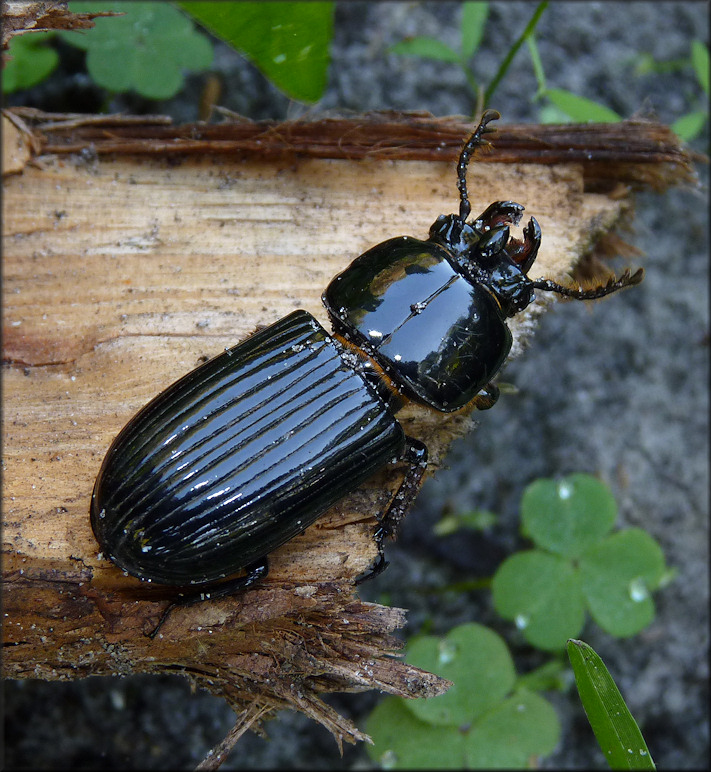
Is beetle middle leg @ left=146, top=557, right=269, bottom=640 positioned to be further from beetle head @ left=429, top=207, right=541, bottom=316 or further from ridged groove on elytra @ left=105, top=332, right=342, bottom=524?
beetle head @ left=429, top=207, right=541, bottom=316

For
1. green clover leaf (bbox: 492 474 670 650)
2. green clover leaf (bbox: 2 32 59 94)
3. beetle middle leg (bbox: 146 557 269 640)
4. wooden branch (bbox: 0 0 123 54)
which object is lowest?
green clover leaf (bbox: 492 474 670 650)

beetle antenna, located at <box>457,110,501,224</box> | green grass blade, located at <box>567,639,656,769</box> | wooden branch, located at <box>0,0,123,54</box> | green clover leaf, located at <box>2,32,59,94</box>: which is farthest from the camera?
green clover leaf, located at <box>2,32,59,94</box>

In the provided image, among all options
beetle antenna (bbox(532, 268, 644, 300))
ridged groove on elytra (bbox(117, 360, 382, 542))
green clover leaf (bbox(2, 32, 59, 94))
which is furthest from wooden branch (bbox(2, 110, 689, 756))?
green clover leaf (bbox(2, 32, 59, 94))

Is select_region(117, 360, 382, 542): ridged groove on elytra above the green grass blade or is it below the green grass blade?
above

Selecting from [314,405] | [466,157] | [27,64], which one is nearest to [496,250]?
[466,157]

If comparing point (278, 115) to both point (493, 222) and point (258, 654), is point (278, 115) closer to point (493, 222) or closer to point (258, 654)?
point (493, 222)

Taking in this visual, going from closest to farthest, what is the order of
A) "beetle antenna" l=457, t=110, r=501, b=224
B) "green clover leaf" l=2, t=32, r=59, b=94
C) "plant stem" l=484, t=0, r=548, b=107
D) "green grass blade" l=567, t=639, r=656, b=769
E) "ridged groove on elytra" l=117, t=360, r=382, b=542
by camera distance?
"ridged groove on elytra" l=117, t=360, r=382, b=542 → "green grass blade" l=567, t=639, r=656, b=769 → "beetle antenna" l=457, t=110, r=501, b=224 → "plant stem" l=484, t=0, r=548, b=107 → "green clover leaf" l=2, t=32, r=59, b=94
